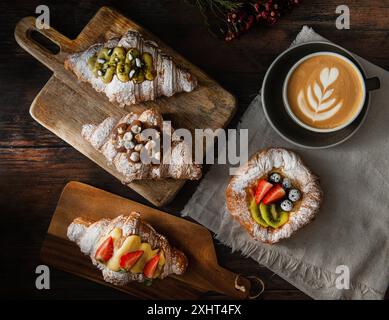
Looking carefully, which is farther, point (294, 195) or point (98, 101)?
point (98, 101)

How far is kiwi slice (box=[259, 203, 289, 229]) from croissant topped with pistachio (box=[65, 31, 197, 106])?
0.66 m

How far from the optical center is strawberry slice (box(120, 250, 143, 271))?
220 centimetres

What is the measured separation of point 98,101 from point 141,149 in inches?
13.9

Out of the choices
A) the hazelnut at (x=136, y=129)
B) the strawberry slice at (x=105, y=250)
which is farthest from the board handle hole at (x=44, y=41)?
the strawberry slice at (x=105, y=250)

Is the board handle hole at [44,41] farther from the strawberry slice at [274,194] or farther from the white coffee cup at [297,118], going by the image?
the strawberry slice at [274,194]

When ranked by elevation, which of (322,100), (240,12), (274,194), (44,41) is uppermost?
(240,12)

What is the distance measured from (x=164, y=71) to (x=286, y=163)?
27.5 inches

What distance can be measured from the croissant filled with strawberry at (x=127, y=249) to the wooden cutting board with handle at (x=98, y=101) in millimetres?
176

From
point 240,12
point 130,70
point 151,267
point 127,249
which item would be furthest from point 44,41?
point 151,267

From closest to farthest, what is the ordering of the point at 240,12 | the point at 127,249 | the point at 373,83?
the point at 373,83
the point at 127,249
the point at 240,12

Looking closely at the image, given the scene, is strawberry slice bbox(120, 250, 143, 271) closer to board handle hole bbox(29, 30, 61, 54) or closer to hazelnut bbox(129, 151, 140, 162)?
hazelnut bbox(129, 151, 140, 162)

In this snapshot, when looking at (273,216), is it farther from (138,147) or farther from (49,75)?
(49,75)

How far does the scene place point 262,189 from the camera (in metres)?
2.25

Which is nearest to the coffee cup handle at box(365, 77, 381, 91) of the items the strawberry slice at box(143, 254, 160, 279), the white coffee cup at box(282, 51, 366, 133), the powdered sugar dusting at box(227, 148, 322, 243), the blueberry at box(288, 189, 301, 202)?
the white coffee cup at box(282, 51, 366, 133)
